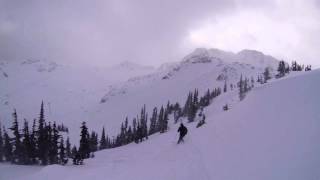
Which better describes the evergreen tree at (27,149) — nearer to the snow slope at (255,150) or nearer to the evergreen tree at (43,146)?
the evergreen tree at (43,146)

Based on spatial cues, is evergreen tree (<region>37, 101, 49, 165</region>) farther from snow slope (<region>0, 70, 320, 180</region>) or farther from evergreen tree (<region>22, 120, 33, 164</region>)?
snow slope (<region>0, 70, 320, 180</region>)

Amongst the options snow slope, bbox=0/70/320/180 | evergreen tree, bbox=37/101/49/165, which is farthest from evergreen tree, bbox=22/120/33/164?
snow slope, bbox=0/70/320/180

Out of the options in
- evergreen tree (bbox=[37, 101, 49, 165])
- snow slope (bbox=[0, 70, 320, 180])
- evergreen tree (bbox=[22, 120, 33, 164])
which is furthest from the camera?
evergreen tree (bbox=[22, 120, 33, 164])

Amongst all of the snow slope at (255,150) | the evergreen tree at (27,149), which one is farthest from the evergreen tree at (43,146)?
the snow slope at (255,150)

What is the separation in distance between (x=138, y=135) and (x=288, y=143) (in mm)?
77738

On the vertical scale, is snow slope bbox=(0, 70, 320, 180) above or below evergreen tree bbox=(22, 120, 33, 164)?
above

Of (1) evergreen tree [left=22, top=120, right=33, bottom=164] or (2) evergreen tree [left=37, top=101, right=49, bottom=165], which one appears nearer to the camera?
(2) evergreen tree [left=37, top=101, right=49, bottom=165]

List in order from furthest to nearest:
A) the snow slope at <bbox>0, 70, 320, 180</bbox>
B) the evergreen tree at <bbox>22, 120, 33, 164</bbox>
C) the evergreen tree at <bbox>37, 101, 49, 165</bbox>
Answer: the evergreen tree at <bbox>22, 120, 33, 164</bbox> → the evergreen tree at <bbox>37, 101, 49, 165</bbox> → the snow slope at <bbox>0, 70, 320, 180</bbox>

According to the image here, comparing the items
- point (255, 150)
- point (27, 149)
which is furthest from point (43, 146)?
point (255, 150)

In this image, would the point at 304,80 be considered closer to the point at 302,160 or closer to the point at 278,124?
the point at 278,124

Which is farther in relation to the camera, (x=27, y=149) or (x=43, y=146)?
(x=27, y=149)

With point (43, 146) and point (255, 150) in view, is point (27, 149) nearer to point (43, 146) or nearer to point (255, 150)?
point (43, 146)

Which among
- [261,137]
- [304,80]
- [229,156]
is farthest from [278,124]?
[304,80]

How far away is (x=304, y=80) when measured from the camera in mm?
43875
